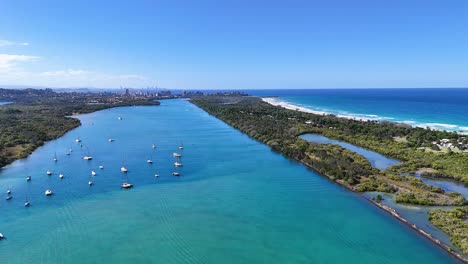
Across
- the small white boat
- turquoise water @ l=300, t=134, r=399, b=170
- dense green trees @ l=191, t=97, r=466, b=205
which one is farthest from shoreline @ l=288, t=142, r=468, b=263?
the small white boat

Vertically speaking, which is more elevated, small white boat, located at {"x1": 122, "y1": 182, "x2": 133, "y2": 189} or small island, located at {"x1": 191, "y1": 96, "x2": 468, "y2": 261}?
small island, located at {"x1": 191, "y1": 96, "x2": 468, "y2": 261}

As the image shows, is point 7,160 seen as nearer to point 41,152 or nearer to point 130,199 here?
point 41,152

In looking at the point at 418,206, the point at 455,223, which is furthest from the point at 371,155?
the point at 455,223

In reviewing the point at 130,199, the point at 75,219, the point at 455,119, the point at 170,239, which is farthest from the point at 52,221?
the point at 455,119

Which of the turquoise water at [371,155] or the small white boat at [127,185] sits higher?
the turquoise water at [371,155]

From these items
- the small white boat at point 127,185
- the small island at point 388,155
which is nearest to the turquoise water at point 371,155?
the small island at point 388,155

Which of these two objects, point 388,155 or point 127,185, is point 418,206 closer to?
point 388,155

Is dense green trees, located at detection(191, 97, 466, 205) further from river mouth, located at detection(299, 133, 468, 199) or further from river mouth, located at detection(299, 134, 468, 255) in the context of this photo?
river mouth, located at detection(299, 133, 468, 199)

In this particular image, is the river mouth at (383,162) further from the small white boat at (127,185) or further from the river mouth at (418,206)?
the small white boat at (127,185)
